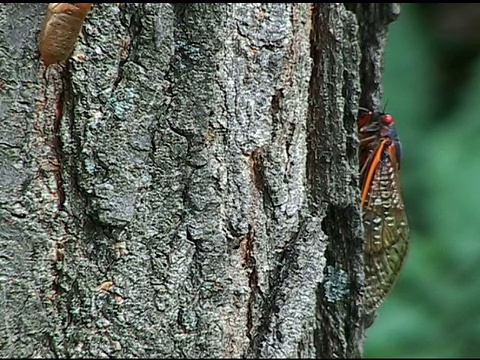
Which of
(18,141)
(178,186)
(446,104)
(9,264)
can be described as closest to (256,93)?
(178,186)

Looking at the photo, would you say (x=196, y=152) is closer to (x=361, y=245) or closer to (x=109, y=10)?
(x=109, y=10)

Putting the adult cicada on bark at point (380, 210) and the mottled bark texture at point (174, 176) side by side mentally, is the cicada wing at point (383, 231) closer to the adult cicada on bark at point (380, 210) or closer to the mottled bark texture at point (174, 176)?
the adult cicada on bark at point (380, 210)

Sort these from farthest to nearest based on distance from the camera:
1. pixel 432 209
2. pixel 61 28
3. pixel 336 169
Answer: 1. pixel 432 209
2. pixel 336 169
3. pixel 61 28

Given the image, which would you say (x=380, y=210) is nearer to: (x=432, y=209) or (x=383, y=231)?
(x=383, y=231)

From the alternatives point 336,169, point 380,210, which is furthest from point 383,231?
point 336,169

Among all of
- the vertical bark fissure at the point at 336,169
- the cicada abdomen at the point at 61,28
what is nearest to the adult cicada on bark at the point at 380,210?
the vertical bark fissure at the point at 336,169

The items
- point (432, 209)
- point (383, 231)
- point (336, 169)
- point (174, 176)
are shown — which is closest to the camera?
point (174, 176)

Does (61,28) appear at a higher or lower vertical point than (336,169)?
higher

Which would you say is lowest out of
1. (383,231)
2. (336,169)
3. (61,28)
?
(383,231)
